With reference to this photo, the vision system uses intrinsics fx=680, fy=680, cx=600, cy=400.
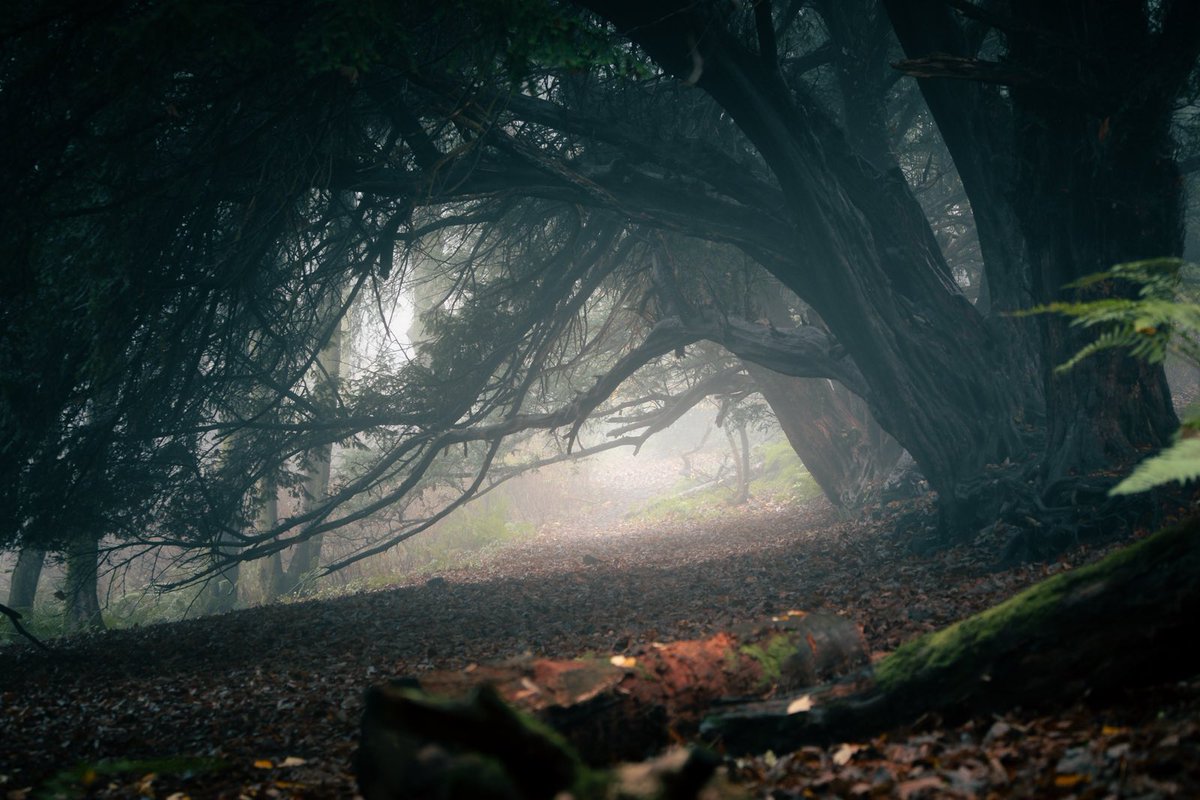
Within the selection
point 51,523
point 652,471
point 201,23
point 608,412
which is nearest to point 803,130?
point 201,23

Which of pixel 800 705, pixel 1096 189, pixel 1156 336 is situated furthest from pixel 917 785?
pixel 1096 189

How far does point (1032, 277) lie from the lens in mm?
6668

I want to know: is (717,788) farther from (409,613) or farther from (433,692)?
(409,613)

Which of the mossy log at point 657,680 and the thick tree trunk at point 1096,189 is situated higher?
the thick tree trunk at point 1096,189

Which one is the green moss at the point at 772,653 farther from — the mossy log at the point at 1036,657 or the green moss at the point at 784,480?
the green moss at the point at 784,480

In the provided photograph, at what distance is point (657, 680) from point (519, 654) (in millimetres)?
2404

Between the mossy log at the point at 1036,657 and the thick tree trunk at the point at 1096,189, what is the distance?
167 inches

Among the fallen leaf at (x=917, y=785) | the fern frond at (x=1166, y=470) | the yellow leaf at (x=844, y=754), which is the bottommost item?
the yellow leaf at (x=844, y=754)

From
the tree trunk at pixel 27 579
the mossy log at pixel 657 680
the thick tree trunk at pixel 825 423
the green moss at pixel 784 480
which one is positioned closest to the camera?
the mossy log at pixel 657 680

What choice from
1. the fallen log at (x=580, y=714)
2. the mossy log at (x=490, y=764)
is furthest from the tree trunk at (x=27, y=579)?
the mossy log at (x=490, y=764)

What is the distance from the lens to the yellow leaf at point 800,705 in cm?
296

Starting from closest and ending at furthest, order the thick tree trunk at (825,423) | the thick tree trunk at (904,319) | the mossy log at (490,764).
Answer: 1. the mossy log at (490,764)
2. the thick tree trunk at (904,319)
3. the thick tree trunk at (825,423)

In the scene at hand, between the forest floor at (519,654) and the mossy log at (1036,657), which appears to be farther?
the mossy log at (1036,657)

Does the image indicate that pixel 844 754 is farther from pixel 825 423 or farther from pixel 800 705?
pixel 825 423
